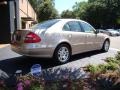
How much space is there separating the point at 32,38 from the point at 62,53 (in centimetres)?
120

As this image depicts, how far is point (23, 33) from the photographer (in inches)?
396

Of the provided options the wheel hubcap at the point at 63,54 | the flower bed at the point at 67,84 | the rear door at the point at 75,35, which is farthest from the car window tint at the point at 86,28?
the flower bed at the point at 67,84

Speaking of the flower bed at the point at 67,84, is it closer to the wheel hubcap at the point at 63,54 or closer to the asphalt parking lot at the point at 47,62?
the asphalt parking lot at the point at 47,62

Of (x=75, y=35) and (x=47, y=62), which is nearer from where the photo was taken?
(x=47, y=62)

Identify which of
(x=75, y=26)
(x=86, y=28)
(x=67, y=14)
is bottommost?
(x=67, y=14)

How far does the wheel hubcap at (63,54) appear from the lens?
34.0ft

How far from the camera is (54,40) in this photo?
1007 cm

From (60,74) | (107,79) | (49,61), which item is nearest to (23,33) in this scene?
(49,61)

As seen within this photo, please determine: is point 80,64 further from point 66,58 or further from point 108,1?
point 108,1

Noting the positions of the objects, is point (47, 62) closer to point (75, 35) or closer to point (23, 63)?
point (23, 63)

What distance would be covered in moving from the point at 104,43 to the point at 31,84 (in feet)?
24.6

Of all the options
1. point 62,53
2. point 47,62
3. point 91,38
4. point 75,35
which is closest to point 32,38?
point 62,53

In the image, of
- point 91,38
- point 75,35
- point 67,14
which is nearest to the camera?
point 75,35

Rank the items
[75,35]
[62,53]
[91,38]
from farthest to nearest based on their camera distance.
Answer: [91,38] < [75,35] < [62,53]
